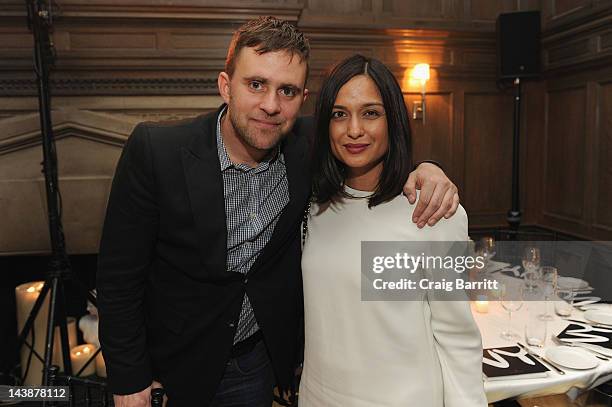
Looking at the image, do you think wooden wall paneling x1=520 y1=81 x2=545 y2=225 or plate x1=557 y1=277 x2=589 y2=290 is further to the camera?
wooden wall paneling x1=520 y1=81 x2=545 y2=225

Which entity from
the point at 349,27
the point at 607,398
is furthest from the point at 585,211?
the point at 607,398

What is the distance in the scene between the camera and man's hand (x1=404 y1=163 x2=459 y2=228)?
1272 millimetres

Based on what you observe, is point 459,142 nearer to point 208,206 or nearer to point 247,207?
point 247,207

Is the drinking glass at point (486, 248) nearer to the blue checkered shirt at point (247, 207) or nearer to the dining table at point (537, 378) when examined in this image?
the dining table at point (537, 378)

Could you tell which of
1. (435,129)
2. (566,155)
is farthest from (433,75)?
(566,155)

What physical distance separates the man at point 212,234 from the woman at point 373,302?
12 centimetres

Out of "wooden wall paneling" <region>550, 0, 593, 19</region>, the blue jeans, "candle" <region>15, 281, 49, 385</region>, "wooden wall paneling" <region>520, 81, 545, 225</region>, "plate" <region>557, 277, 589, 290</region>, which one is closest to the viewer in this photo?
the blue jeans

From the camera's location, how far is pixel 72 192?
11.8ft

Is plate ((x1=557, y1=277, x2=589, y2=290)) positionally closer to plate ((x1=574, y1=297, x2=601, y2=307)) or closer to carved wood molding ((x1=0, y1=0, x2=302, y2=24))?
plate ((x1=574, y1=297, x2=601, y2=307))

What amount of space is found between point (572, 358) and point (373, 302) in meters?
0.85

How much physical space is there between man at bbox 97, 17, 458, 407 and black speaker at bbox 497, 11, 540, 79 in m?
3.32

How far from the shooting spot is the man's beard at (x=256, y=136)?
146cm

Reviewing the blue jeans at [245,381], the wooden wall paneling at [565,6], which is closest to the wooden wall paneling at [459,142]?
the wooden wall paneling at [565,6]

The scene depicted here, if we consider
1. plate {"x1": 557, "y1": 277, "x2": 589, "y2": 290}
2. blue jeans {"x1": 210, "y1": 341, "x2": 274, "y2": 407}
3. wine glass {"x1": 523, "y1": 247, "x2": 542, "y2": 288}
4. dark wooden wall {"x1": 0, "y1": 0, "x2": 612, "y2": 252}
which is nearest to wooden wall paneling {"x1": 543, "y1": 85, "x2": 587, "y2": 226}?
dark wooden wall {"x1": 0, "y1": 0, "x2": 612, "y2": 252}
